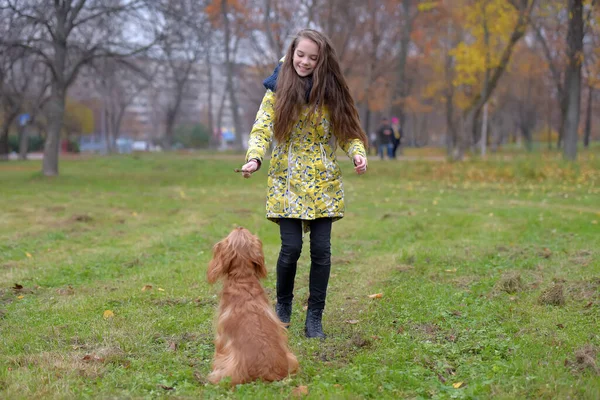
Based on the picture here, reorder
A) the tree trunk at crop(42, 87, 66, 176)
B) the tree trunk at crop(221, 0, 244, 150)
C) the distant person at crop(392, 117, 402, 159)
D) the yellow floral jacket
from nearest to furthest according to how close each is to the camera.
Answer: the yellow floral jacket, the tree trunk at crop(42, 87, 66, 176), the distant person at crop(392, 117, 402, 159), the tree trunk at crop(221, 0, 244, 150)

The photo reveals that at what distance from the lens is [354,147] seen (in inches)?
176

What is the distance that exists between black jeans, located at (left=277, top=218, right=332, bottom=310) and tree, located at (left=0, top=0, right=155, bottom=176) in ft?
47.0

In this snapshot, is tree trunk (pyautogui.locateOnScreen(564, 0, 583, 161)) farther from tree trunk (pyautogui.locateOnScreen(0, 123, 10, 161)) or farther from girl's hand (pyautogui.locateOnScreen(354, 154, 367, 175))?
tree trunk (pyautogui.locateOnScreen(0, 123, 10, 161))

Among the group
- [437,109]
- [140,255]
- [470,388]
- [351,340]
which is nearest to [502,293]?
[351,340]

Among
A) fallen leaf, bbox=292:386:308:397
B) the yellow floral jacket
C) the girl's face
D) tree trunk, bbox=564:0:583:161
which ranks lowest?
fallen leaf, bbox=292:386:308:397

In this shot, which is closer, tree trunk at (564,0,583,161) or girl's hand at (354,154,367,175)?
girl's hand at (354,154,367,175)

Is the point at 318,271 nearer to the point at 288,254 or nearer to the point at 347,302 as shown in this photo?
the point at 288,254

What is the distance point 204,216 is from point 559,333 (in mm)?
7538

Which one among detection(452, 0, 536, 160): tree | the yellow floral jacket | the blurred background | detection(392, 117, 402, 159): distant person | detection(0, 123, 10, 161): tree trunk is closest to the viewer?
the yellow floral jacket

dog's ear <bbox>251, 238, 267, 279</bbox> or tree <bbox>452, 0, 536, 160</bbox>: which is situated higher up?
tree <bbox>452, 0, 536, 160</bbox>

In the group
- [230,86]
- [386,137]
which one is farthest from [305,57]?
[230,86]

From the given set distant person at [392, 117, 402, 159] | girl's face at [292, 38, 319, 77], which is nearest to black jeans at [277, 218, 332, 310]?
girl's face at [292, 38, 319, 77]

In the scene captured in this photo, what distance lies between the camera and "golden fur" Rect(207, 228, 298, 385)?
3.45m

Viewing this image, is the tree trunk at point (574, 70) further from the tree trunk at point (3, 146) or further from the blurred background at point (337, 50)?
the tree trunk at point (3, 146)
